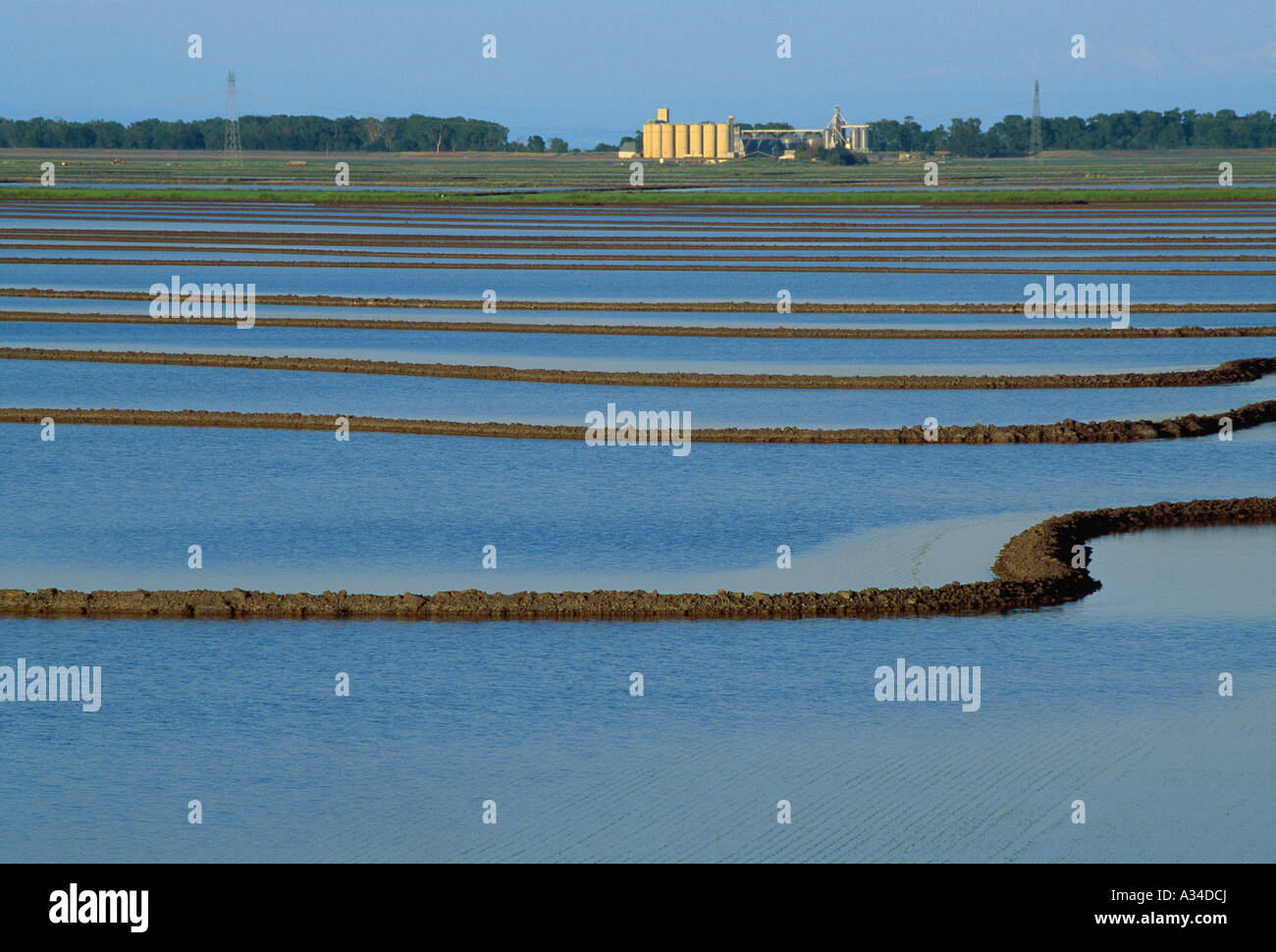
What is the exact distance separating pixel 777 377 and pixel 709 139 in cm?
15031

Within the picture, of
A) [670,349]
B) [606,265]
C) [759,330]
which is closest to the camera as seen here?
[670,349]

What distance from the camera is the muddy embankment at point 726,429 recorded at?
14898 millimetres

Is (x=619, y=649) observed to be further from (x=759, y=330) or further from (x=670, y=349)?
(x=759, y=330)

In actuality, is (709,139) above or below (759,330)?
above

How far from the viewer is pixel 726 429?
1529cm

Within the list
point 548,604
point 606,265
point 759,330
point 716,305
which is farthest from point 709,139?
point 548,604

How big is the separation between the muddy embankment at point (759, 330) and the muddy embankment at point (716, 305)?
1.73 metres

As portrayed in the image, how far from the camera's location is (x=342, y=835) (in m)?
6.47

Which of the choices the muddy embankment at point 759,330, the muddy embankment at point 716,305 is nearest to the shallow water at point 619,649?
the muddy embankment at point 759,330

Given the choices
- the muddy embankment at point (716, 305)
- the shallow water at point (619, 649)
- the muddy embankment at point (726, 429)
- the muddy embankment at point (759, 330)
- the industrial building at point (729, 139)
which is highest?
the industrial building at point (729, 139)

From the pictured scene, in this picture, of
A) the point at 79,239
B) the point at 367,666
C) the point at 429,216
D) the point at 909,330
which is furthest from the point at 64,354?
the point at 429,216

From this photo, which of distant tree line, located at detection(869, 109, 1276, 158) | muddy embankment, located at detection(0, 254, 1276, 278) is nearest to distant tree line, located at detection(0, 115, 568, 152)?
distant tree line, located at detection(869, 109, 1276, 158)

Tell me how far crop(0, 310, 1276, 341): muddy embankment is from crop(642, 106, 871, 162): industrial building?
138 meters

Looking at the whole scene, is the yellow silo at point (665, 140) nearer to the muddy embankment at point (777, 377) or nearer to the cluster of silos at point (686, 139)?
the cluster of silos at point (686, 139)
